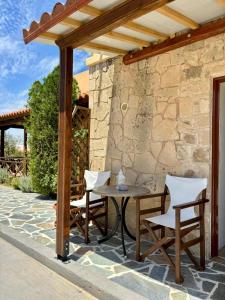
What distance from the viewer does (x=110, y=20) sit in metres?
3.55

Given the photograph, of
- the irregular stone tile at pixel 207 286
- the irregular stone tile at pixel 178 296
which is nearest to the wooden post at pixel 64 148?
the irregular stone tile at pixel 178 296

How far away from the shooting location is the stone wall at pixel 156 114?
4.40 m

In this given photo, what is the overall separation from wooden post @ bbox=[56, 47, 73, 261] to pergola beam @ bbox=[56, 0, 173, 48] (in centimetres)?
20

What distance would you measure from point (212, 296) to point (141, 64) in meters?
3.73

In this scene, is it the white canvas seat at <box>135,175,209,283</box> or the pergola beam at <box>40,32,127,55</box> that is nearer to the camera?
the white canvas seat at <box>135,175,209,283</box>

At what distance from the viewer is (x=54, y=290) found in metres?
3.59

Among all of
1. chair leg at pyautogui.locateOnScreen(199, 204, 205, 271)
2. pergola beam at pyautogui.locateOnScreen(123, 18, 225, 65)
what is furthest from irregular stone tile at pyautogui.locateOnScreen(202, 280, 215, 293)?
pergola beam at pyautogui.locateOnScreen(123, 18, 225, 65)

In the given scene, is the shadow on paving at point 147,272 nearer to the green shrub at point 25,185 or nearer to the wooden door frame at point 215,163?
the wooden door frame at point 215,163

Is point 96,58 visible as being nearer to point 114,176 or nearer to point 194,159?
point 114,176

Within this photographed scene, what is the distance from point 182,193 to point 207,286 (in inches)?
51.2

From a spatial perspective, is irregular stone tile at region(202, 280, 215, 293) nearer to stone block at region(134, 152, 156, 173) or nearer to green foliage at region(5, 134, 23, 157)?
stone block at region(134, 152, 156, 173)

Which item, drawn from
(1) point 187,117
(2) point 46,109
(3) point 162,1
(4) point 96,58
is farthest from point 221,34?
(2) point 46,109

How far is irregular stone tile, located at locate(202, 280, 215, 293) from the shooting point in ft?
11.2

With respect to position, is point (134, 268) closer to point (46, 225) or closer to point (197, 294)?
point (197, 294)
